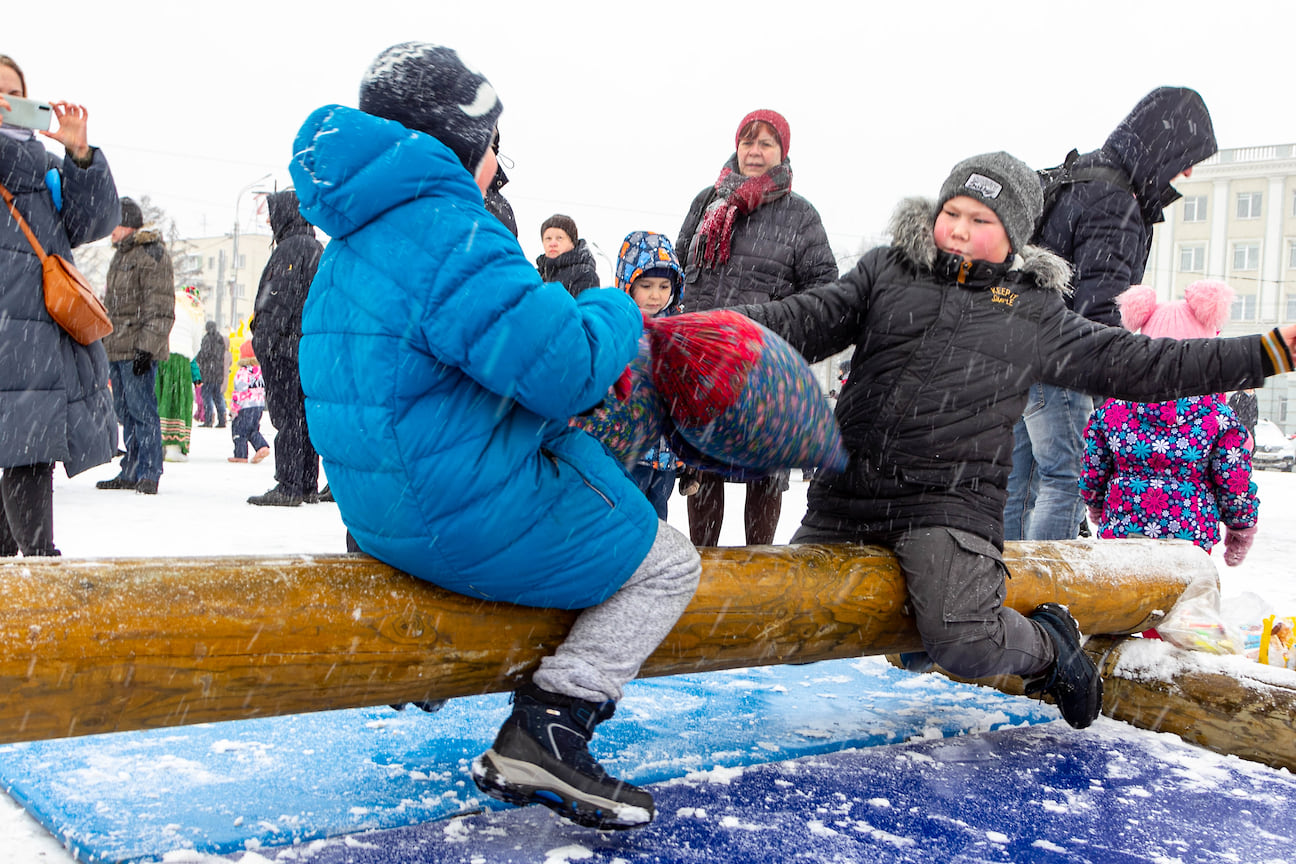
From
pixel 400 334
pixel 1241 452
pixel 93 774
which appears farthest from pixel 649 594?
pixel 1241 452

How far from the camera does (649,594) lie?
7.04 ft

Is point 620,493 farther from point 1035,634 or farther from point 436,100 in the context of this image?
point 1035,634

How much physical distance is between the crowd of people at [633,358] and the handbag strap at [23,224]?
4 centimetres

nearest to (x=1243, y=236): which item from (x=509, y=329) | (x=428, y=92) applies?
(x=428, y=92)

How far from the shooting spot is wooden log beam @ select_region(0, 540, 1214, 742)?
5.54 feet

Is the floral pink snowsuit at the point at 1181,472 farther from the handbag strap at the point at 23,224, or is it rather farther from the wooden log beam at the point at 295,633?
the handbag strap at the point at 23,224

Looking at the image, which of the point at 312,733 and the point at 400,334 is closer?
the point at 400,334

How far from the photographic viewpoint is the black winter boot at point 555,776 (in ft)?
6.43

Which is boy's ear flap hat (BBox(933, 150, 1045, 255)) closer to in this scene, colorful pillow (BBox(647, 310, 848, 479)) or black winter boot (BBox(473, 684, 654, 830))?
colorful pillow (BBox(647, 310, 848, 479))

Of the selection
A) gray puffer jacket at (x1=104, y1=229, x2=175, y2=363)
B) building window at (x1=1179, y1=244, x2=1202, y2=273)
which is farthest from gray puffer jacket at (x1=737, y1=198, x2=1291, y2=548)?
building window at (x1=1179, y1=244, x2=1202, y2=273)

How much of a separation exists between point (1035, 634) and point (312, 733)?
73.2 inches

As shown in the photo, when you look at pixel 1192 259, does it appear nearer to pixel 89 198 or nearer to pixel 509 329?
pixel 89 198

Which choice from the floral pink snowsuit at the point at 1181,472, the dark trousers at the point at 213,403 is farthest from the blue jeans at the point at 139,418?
the dark trousers at the point at 213,403

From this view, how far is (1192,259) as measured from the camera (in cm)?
4650
